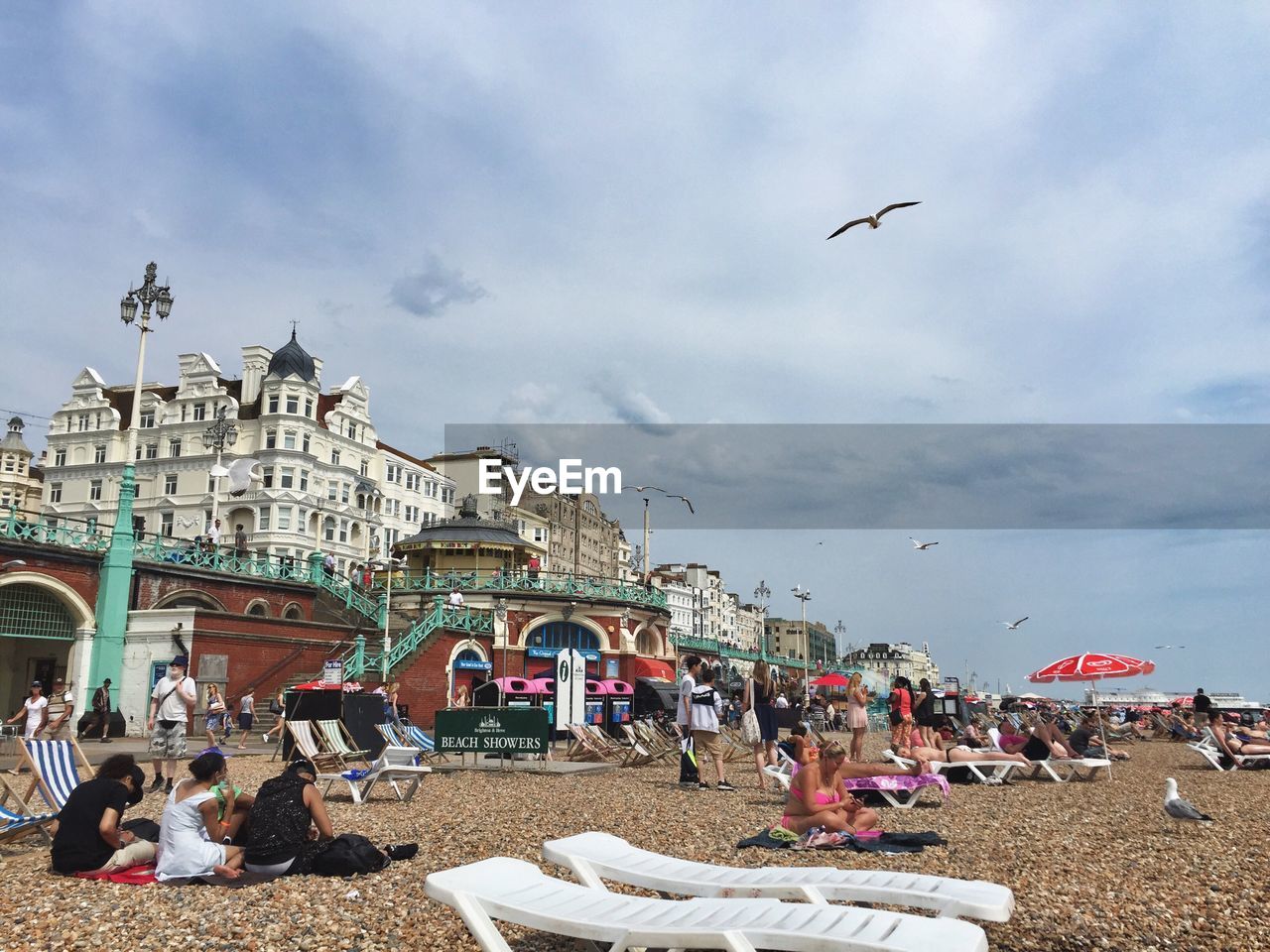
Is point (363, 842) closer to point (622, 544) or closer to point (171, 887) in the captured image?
point (171, 887)

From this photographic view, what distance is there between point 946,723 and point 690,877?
1624cm

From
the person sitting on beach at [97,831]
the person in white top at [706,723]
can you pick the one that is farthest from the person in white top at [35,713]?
the person in white top at [706,723]

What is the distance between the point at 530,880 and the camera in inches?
175

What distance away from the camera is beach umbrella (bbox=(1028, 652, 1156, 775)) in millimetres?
17047

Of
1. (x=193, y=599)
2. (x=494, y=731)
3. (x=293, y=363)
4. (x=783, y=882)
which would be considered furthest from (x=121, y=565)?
(x=293, y=363)

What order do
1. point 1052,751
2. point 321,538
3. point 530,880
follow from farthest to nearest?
1. point 321,538
2. point 1052,751
3. point 530,880

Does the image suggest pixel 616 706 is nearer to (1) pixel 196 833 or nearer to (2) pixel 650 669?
(2) pixel 650 669

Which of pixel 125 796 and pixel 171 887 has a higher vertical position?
pixel 125 796

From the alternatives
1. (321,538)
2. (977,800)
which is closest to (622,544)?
(321,538)

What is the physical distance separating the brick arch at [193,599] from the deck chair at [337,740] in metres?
15.7

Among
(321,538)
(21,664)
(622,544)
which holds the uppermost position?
(622,544)

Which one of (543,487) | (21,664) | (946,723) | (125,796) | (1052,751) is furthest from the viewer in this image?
(543,487)

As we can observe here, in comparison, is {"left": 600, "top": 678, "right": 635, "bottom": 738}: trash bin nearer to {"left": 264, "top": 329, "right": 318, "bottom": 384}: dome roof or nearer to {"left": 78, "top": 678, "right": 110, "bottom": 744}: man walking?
{"left": 78, "top": 678, "right": 110, "bottom": 744}: man walking

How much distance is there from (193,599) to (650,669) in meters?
17.4
